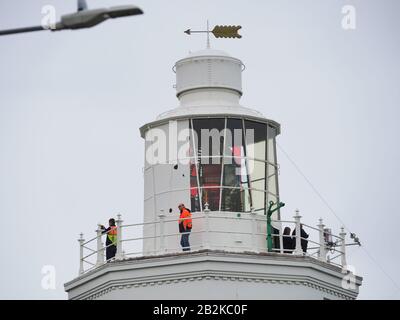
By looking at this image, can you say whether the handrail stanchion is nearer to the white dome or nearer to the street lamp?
the white dome

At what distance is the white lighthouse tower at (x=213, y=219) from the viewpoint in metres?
29.1

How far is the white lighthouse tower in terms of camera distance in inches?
1147

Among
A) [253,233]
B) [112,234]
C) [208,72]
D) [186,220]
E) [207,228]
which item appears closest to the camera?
[207,228]

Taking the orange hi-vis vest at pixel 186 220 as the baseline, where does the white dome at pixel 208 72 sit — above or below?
above

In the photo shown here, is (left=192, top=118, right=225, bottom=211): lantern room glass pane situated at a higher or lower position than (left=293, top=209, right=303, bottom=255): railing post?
higher

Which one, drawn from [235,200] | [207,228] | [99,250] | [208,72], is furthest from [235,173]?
[99,250]

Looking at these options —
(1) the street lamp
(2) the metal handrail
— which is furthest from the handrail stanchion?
(1) the street lamp

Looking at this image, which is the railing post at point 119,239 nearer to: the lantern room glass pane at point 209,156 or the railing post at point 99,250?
the railing post at point 99,250

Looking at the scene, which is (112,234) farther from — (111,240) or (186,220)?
(186,220)

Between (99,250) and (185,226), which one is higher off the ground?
(185,226)

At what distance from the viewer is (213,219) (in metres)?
30.1

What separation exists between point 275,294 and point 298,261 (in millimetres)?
1003

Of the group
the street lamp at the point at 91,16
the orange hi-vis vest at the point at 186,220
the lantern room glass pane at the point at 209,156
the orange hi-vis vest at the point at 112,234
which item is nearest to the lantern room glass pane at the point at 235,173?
the lantern room glass pane at the point at 209,156
